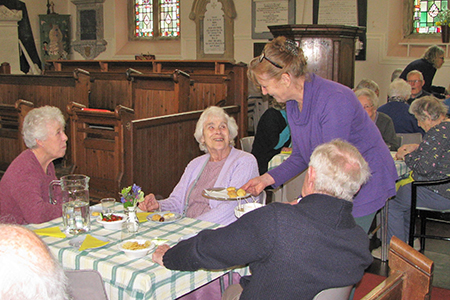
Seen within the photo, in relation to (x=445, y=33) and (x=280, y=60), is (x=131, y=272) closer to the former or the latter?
(x=280, y=60)

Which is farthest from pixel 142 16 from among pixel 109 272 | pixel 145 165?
pixel 109 272

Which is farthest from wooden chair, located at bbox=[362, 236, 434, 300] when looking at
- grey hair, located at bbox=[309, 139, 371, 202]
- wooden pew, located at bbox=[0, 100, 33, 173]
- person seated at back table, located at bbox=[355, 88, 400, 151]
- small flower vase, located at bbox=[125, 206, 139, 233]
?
wooden pew, located at bbox=[0, 100, 33, 173]

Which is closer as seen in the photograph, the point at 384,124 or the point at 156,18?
the point at 384,124

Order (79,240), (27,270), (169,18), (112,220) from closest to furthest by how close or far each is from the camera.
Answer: (27,270), (79,240), (112,220), (169,18)

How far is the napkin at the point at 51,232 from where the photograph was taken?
7.36 ft

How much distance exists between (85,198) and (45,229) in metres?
0.24

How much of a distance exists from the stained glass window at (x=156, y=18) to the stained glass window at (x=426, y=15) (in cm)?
548

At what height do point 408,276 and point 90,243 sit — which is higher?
point 408,276

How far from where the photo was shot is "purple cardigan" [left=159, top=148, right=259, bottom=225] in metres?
2.77

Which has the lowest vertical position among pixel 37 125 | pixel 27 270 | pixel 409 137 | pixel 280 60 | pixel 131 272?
pixel 131 272

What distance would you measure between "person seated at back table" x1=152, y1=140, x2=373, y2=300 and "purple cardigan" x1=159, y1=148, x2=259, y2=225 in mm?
1104

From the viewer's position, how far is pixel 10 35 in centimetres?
1157

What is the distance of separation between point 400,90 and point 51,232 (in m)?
4.03

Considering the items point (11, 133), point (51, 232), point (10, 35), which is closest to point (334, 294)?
point (51, 232)
